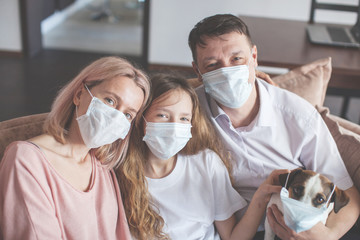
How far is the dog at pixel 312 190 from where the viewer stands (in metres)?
1.38

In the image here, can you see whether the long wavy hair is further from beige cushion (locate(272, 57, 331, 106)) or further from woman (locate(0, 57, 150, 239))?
beige cushion (locate(272, 57, 331, 106))

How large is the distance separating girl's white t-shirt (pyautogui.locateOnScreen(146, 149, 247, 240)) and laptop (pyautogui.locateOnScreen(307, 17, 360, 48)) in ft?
5.34

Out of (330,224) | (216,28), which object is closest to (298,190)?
(330,224)

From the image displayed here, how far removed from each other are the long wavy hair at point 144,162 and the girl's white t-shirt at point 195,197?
39 millimetres

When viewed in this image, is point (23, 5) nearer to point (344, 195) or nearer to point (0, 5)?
point (0, 5)

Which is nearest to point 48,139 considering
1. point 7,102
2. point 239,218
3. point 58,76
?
point 239,218

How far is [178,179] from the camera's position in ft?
5.41

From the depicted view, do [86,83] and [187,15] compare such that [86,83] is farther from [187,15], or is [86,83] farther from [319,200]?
[187,15]

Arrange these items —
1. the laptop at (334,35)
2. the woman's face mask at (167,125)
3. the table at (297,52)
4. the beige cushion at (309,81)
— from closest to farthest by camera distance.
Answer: the woman's face mask at (167,125) < the beige cushion at (309,81) < the table at (297,52) < the laptop at (334,35)

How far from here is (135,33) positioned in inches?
242

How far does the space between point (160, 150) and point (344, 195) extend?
667 mm

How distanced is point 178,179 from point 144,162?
149mm

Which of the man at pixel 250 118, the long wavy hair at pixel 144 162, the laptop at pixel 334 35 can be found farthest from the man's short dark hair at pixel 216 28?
the laptop at pixel 334 35

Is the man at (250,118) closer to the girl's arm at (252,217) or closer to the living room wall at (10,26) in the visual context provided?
the girl's arm at (252,217)
